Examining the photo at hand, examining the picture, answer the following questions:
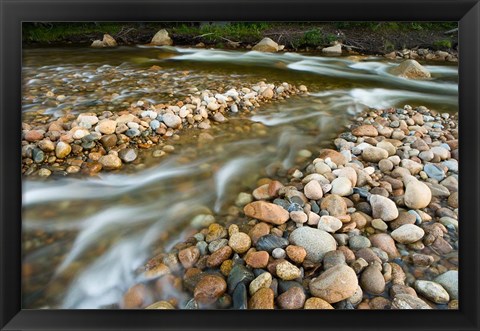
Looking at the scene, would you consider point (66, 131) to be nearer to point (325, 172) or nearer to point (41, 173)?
point (41, 173)

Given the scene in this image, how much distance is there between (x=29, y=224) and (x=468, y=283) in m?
1.19

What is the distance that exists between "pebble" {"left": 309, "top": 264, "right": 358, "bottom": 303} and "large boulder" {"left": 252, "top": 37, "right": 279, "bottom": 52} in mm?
663

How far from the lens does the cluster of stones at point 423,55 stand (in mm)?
970

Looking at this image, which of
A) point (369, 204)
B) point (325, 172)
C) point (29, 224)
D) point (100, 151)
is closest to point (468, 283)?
point (369, 204)

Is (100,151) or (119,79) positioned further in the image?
(119,79)

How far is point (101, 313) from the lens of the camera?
0.86 m

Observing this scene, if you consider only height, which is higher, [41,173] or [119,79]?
[119,79]

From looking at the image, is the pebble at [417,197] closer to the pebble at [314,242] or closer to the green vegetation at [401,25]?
the pebble at [314,242]

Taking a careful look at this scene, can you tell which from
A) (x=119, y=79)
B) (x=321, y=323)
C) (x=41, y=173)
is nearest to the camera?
(x=321, y=323)

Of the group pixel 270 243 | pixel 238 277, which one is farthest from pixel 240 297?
pixel 270 243

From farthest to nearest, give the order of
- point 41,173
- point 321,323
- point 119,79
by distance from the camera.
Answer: point 119,79 < point 41,173 < point 321,323

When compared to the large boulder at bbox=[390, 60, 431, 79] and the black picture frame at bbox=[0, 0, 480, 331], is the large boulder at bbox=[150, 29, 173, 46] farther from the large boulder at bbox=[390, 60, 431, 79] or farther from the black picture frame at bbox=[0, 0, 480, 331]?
the large boulder at bbox=[390, 60, 431, 79]


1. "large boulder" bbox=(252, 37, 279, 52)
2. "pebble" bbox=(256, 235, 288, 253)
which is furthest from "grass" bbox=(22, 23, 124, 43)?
"pebble" bbox=(256, 235, 288, 253)

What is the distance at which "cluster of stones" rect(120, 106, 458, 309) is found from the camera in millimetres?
842
